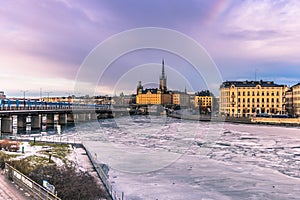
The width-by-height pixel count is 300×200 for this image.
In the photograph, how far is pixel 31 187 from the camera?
15273 millimetres

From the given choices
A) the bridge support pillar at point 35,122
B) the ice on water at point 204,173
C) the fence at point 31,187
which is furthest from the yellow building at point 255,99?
the fence at point 31,187

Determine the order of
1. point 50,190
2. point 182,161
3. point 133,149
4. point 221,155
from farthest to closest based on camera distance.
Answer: point 133,149, point 221,155, point 182,161, point 50,190

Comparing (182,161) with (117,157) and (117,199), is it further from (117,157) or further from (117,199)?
(117,199)

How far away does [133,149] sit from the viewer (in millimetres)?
35344

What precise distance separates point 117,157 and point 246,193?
14191 millimetres

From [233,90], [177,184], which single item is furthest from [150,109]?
[177,184]

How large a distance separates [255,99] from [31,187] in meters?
102

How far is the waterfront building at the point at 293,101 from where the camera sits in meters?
100

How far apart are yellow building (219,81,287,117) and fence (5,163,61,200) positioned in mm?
95723

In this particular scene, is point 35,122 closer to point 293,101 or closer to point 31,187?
point 31,187

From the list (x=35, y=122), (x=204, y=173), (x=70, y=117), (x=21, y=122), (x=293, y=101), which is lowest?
(x=204, y=173)

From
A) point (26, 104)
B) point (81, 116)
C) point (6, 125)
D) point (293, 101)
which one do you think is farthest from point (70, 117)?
point (293, 101)

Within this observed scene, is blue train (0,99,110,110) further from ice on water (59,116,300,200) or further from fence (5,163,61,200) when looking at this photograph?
fence (5,163,61,200)

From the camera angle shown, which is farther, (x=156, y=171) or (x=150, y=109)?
(x=150, y=109)
